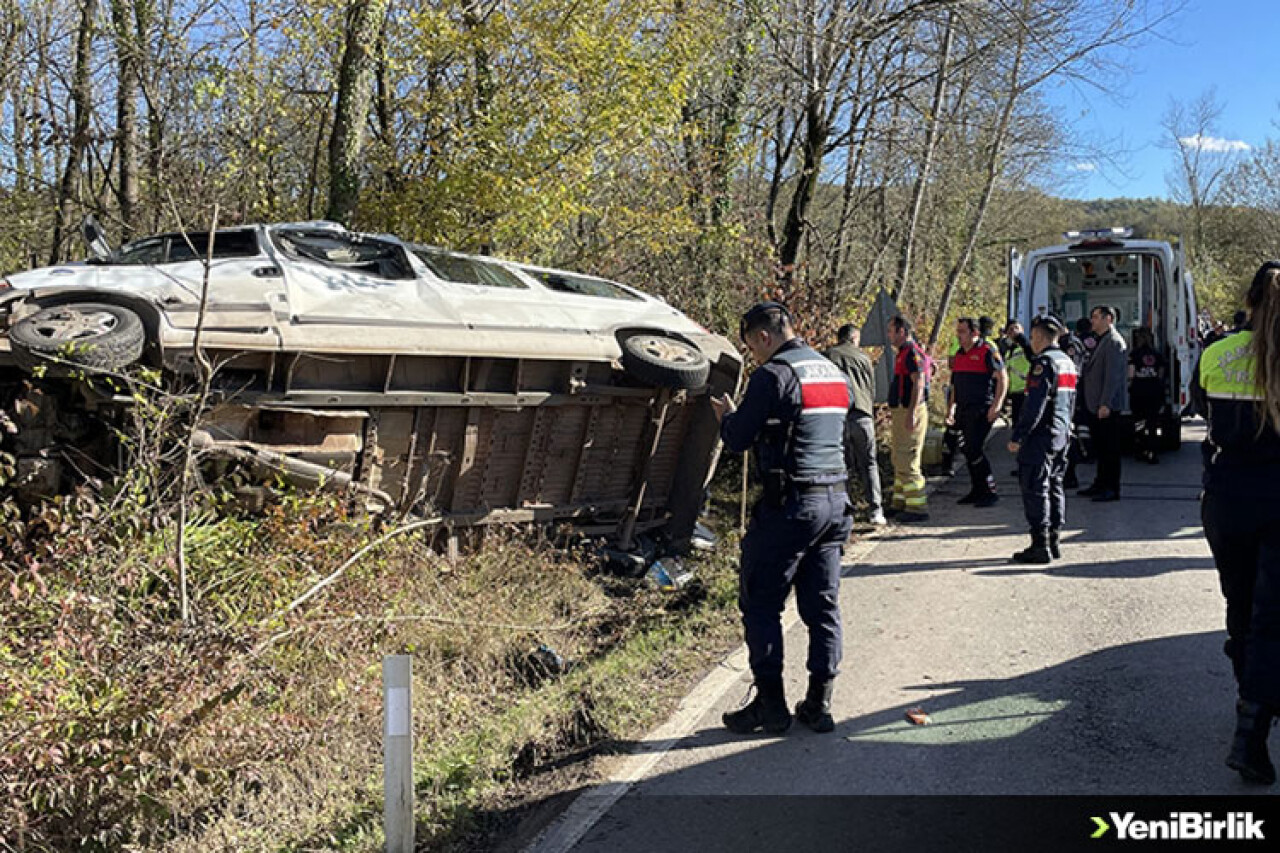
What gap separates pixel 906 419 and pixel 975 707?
4.89m

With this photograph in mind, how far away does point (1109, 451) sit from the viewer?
973 cm

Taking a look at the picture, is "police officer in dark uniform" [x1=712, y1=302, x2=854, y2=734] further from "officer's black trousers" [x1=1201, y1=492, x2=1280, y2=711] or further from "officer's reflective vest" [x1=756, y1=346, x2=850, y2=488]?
"officer's black trousers" [x1=1201, y1=492, x2=1280, y2=711]

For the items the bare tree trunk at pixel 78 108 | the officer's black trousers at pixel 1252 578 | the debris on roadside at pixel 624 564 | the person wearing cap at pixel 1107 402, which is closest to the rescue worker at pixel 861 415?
the debris on roadside at pixel 624 564

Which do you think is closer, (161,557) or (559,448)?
(161,557)

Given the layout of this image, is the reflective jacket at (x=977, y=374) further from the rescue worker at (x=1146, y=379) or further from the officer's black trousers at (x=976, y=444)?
the rescue worker at (x=1146, y=379)

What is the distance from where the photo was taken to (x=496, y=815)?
3992 mm

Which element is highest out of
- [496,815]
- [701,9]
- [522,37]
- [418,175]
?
[701,9]

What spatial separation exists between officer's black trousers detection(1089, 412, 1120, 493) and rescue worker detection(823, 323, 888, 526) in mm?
2466

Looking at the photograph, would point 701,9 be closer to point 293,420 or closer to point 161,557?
point 293,420

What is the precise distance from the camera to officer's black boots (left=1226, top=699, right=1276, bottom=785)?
3715 mm

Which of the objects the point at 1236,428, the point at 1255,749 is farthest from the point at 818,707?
the point at 1236,428

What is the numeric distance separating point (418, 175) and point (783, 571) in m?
7.11

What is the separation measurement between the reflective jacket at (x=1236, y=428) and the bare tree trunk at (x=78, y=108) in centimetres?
1131

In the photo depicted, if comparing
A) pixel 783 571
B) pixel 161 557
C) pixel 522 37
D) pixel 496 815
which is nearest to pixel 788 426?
pixel 783 571
